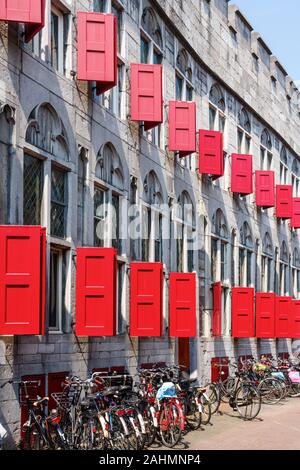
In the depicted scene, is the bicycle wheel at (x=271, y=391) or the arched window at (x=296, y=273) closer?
the bicycle wheel at (x=271, y=391)

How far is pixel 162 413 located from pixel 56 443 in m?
2.63

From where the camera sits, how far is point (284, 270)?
108 ft

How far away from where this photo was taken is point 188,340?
2162 centimetres

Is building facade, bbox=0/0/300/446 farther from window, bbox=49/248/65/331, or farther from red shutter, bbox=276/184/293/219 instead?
red shutter, bbox=276/184/293/219

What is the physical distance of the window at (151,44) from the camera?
18.9m

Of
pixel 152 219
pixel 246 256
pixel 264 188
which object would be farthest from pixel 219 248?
pixel 152 219

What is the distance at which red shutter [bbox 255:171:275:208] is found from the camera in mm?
27953

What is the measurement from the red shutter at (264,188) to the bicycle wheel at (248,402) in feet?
35.9

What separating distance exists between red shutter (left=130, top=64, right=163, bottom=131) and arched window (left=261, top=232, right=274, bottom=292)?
13.0 meters

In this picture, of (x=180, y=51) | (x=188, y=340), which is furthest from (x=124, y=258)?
(x=180, y=51)

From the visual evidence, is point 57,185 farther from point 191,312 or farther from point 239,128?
point 239,128

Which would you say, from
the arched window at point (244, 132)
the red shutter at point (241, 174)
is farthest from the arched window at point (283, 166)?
the red shutter at point (241, 174)

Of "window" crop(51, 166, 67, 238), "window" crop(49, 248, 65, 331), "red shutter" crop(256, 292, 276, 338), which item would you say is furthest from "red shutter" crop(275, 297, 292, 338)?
"window" crop(51, 166, 67, 238)

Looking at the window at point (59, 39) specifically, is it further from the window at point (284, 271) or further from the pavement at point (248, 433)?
the window at point (284, 271)
